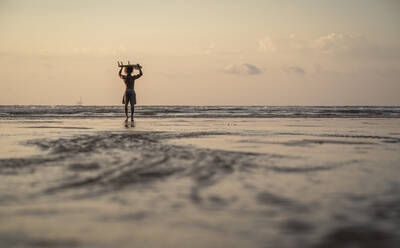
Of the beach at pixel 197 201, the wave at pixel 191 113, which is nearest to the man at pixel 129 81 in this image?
the wave at pixel 191 113

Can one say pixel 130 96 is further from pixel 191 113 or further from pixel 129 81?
pixel 191 113

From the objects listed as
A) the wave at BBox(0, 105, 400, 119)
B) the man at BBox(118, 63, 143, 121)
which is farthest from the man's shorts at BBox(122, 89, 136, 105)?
the wave at BBox(0, 105, 400, 119)

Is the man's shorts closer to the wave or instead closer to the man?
the man

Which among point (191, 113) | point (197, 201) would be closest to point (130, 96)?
point (197, 201)

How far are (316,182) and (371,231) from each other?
1.51 m

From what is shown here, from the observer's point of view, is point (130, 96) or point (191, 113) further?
point (191, 113)

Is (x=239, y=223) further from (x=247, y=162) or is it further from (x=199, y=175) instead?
(x=247, y=162)

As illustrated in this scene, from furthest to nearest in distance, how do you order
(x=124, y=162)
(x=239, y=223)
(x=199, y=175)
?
(x=124, y=162) < (x=199, y=175) < (x=239, y=223)

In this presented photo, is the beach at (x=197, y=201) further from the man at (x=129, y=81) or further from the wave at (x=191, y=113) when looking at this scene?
the wave at (x=191, y=113)

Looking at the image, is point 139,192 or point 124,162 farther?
point 124,162

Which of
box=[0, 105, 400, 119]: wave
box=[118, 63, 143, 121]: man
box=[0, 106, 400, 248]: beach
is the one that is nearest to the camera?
box=[0, 106, 400, 248]: beach

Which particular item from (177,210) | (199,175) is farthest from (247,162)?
(177,210)

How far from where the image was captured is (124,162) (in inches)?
201

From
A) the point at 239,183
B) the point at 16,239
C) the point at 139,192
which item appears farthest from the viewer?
the point at 239,183
